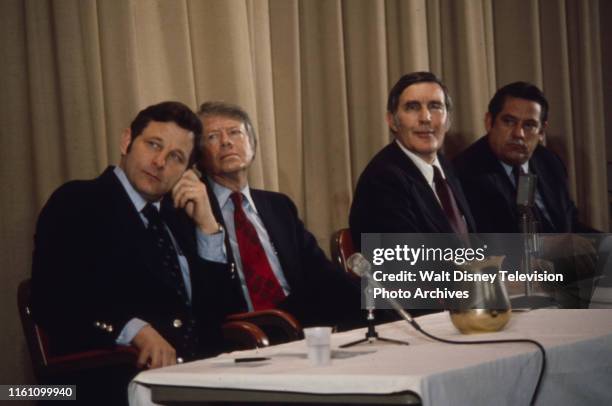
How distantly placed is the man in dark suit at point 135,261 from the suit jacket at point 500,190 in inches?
59.2

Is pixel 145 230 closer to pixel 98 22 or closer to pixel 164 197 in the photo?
pixel 164 197

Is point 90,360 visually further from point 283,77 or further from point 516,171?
point 516,171

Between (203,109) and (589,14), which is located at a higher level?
(589,14)

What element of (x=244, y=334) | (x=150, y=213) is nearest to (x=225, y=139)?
(x=150, y=213)

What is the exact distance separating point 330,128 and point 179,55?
955 mm

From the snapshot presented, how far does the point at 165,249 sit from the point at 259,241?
0.58m

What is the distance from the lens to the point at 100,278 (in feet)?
8.59

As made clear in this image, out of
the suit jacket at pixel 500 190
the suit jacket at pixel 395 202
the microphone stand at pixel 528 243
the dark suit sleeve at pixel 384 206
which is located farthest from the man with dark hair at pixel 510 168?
the microphone stand at pixel 528 243

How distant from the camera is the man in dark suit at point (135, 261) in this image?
2514 millimetres

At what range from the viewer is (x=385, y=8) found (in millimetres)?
4672

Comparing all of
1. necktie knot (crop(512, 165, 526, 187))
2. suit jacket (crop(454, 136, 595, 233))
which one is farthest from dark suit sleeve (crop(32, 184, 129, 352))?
necktie knot (crop(512, 165, 526, 187))

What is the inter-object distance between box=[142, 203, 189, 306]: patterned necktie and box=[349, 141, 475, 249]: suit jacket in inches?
36.1

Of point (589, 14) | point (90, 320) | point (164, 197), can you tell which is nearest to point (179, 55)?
point (164, 197)

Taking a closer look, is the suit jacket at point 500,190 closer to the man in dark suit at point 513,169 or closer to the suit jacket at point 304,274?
the man in dark suit at point 513,169
